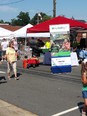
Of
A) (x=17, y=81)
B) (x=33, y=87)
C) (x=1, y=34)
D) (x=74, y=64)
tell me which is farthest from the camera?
(x=1, y=34)

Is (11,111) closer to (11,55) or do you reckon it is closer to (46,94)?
(46,94)

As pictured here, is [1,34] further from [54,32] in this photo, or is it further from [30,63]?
[54,32]

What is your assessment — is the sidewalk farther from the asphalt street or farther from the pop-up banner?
the pop-up banner

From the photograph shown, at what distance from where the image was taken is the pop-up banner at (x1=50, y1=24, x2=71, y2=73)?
1930cm

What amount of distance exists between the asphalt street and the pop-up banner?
1602 mm

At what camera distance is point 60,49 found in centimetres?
1958

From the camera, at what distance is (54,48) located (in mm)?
19516

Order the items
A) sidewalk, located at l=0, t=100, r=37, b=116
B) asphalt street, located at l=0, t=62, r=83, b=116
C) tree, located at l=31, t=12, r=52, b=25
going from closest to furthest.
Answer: sidewalk, located at l=0, t=100, r=37, b=116 → asphalt street, located at l=0, t=62, r=83, b=116 → tree, located at l=31, t=12, r=52, b=25

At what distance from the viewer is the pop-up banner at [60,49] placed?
760 inches

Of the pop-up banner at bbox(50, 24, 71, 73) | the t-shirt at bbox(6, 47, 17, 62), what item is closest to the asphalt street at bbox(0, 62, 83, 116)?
the t-shirt at bbox(6, 47, 17, 62)

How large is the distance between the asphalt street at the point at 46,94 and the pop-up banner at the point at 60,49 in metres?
1.60

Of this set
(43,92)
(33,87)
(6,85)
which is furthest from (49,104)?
(6,85)

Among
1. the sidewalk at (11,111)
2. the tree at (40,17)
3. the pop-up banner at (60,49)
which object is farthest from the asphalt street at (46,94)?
the tree at (40,17)

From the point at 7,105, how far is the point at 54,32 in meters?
10.1
